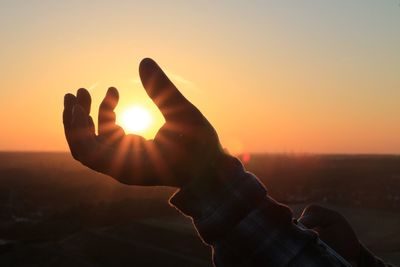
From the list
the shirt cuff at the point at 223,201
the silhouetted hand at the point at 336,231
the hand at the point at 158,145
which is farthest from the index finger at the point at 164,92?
the silhouetted hand at the point at 336,231

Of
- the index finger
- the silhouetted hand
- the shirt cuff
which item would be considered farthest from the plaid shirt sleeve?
the silhouetted hand

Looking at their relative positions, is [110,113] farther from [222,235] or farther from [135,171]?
[222,235]

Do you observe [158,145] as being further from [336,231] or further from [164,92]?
[336,231]

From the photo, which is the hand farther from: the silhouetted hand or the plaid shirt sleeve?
the silhouetted hand

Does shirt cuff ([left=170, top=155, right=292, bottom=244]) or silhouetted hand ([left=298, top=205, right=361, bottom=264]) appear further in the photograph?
silhouetted hand ([left=298, top=205, right=361, bottom=264])

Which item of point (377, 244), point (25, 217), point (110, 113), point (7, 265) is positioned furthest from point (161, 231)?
point (25, 217)
